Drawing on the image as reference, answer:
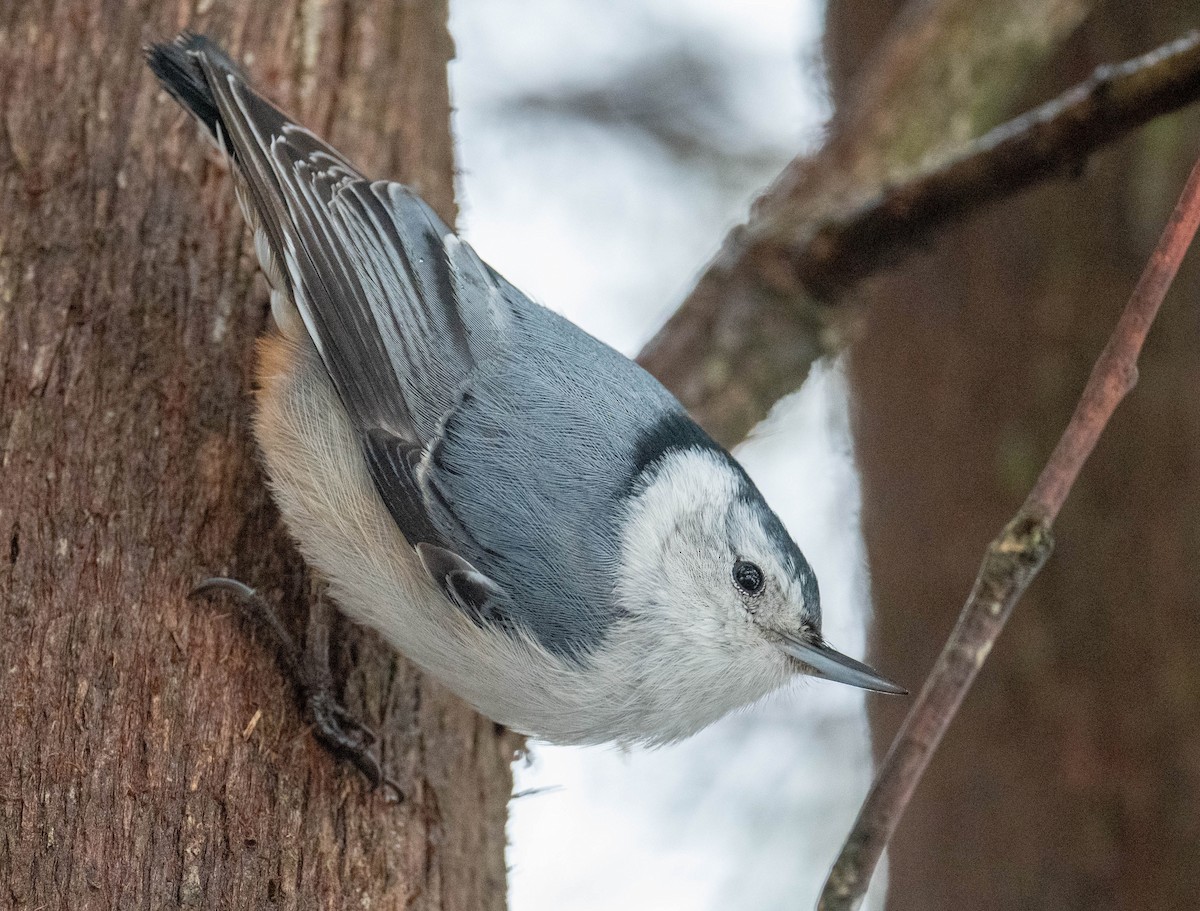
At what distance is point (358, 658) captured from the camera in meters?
2.01

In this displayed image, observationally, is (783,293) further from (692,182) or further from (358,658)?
(692,182)

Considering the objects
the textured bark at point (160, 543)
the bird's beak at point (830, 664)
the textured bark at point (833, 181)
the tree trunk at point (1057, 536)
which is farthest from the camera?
the textured bark at point (833, 181)

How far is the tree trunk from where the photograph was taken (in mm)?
2617

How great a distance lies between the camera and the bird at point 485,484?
6.10ft

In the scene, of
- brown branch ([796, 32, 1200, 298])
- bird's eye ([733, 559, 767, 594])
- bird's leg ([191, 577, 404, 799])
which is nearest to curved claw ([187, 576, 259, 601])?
bird's leg ([191, 577, 404, 799])

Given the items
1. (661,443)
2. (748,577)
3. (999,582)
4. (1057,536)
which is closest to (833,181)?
(1057,536)

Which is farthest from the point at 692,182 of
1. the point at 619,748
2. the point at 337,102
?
the point at 619,748

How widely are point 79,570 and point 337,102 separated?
117 cm

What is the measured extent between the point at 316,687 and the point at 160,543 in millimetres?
317

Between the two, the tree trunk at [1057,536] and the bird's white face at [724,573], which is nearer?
the bird's white face at [724,573]

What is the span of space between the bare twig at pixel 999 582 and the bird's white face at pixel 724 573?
0.45 meters

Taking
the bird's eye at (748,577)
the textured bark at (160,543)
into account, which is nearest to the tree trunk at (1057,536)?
the bird's eye at (748,577)

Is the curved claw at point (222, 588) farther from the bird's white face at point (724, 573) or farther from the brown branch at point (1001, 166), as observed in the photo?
the brown branch at point (1001, 166)

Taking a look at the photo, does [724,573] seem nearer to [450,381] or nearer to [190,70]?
[450,381]
